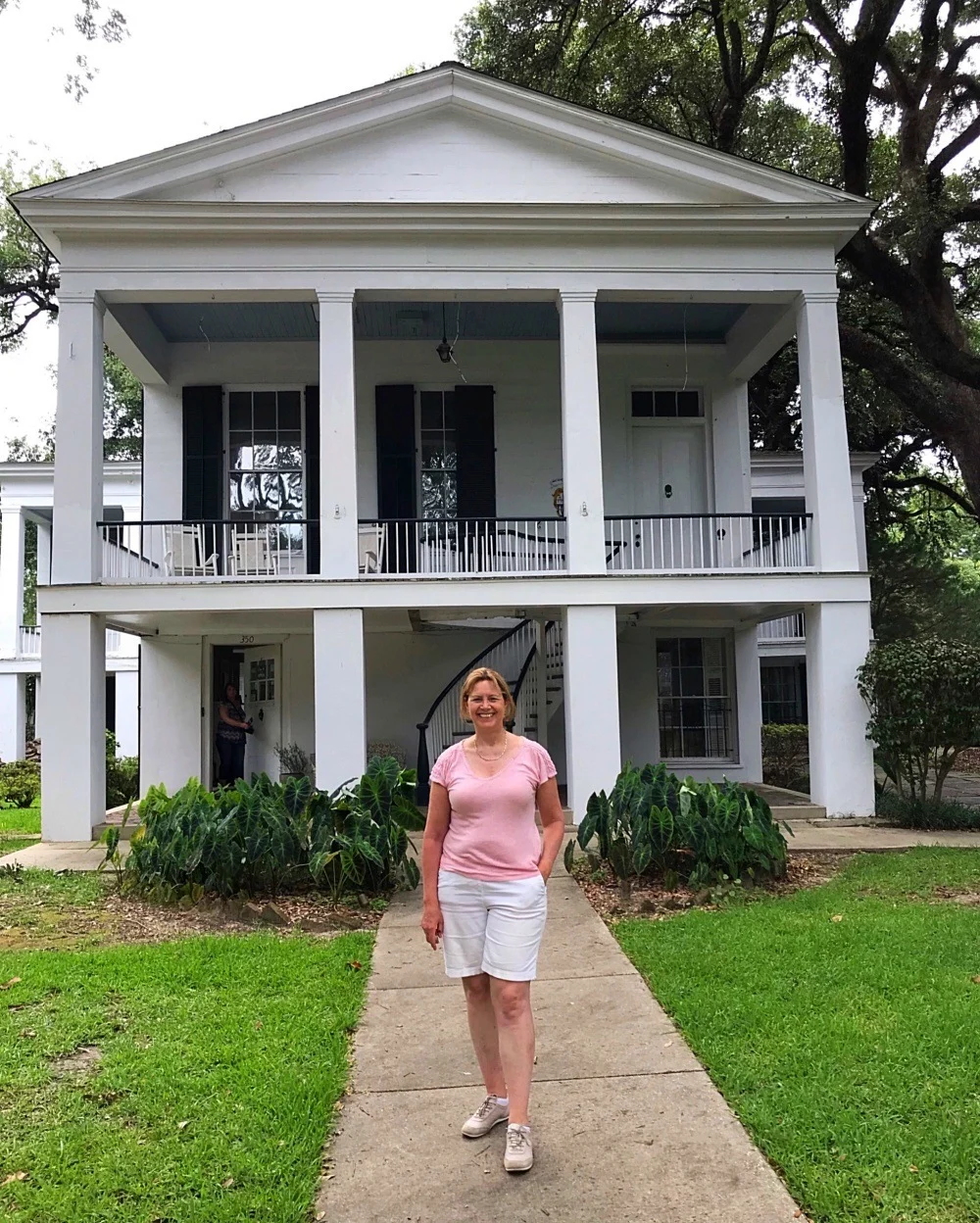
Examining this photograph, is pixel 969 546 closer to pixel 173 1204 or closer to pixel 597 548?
pixel 597 548

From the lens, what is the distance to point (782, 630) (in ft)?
55.4

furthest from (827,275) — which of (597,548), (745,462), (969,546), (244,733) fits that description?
(969,546)

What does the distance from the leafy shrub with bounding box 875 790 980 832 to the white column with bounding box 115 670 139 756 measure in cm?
1440

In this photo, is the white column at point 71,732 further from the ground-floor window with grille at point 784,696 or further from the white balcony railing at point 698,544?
the ground-floor window with grille at point 784,696

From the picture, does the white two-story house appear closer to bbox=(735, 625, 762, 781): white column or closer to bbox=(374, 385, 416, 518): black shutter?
bbox=(374, 385, 416, 518): black shutter

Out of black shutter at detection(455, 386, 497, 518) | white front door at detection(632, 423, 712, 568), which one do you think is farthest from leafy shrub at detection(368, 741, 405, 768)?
white front door at detection(632, 423, 712, 568)

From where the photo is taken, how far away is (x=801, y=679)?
20188 mm

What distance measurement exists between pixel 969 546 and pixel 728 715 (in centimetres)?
3468

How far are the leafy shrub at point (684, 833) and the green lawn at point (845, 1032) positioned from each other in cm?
46

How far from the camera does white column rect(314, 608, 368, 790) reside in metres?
10.5

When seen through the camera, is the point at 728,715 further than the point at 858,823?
Yes

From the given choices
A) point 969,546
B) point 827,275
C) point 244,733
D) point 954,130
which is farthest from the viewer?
point 969,546

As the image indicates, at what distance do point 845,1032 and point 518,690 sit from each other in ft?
27.4

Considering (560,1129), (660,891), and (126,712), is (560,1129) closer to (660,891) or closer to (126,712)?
(660,891)
